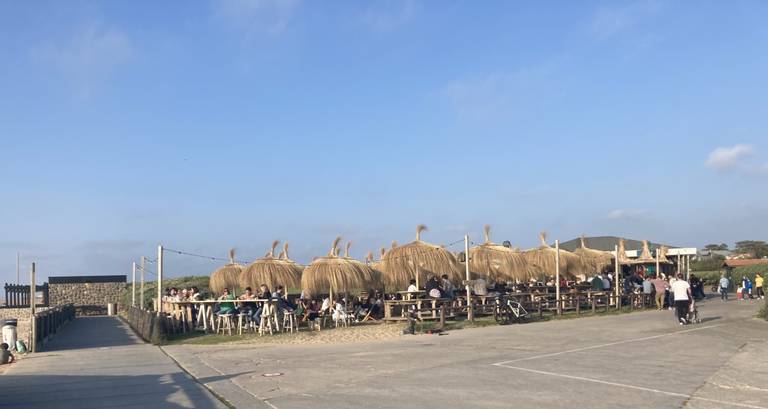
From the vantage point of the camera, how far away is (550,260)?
29.7m

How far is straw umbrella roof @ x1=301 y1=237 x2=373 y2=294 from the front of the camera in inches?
907

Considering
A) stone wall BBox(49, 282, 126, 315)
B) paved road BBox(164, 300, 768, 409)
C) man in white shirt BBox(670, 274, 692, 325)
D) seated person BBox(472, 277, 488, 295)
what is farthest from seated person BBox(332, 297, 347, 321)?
stone wall BBox(49, 282, 126, 315)

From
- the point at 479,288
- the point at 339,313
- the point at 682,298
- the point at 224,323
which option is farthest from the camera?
the point at 479,288

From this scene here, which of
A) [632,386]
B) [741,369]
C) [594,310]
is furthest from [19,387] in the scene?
[594,310]

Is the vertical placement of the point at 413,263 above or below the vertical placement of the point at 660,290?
above

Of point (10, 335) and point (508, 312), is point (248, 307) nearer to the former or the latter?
point (10, 335)

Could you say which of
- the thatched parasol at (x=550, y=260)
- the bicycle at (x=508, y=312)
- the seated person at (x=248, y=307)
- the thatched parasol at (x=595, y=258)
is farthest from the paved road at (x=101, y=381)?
the thatched parasol at (x=595, y=258)

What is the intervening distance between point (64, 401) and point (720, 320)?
18.4 m

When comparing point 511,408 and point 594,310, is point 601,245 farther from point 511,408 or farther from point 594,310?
point 511,408

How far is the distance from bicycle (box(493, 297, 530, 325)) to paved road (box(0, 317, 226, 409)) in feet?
32.6

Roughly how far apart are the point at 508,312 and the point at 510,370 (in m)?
10.2

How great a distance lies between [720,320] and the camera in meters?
21.2

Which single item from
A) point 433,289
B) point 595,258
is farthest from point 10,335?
point 595,258

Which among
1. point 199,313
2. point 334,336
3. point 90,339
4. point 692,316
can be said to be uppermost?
point 199,313
